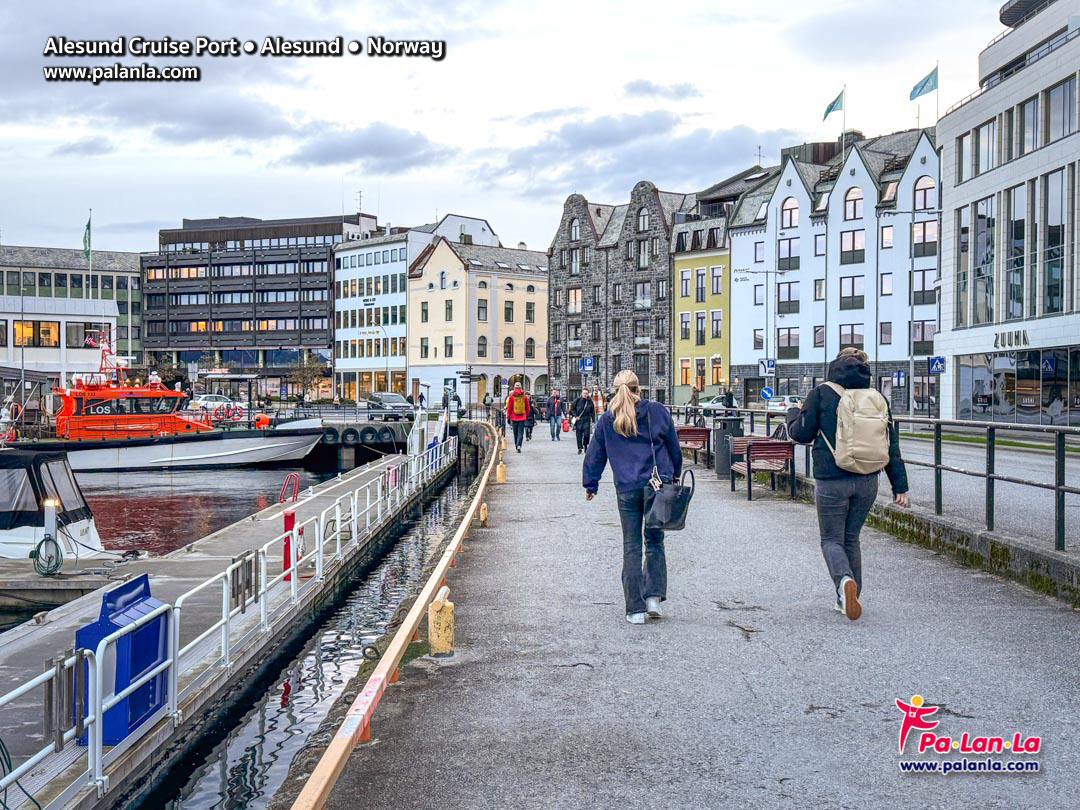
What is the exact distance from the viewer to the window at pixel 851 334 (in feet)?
212

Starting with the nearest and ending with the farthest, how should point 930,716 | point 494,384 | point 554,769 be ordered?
point 554,769 → point 930,716 → point 494,384

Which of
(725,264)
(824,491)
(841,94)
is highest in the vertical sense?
(841,94)

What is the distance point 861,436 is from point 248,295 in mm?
111843

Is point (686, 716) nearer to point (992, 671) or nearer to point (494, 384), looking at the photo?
point (992, 671)

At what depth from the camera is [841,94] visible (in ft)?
196

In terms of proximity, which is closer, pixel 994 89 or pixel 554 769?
pixel 554 769

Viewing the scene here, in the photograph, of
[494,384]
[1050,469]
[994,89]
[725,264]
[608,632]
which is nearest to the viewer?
[608,632]

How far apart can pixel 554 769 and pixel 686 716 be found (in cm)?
106

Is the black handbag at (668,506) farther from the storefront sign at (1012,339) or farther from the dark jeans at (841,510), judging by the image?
the storefront sign at (1012,339)

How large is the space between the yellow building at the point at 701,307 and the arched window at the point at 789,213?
5.39 m

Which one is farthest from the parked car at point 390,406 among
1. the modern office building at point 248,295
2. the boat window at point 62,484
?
the boat window at point 62,484

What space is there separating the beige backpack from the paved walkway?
4.09ft

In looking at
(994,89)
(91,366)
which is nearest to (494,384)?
(91,366)

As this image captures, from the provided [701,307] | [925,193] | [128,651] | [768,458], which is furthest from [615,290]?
[128,651]
